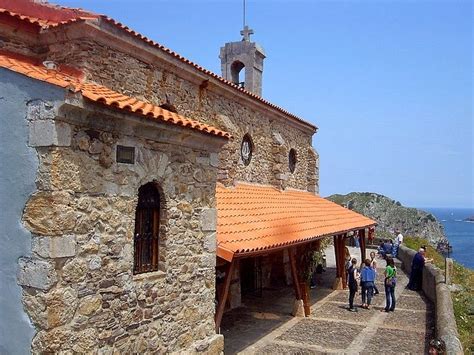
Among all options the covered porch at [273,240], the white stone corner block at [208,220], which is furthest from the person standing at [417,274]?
the white stone corner block at [208,220]

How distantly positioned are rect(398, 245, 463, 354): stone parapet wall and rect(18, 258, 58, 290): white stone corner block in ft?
20.0

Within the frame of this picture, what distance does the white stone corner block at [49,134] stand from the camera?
4.81m

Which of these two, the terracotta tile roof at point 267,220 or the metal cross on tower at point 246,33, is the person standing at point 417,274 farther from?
the metal cross on tower at point 246,33

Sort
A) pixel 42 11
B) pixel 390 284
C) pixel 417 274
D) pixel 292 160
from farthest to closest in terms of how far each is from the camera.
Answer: pixel 292 160
pixel 417 274
pixel 390 284
pixel 42 11

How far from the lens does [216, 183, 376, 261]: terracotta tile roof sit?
8242 millimetres

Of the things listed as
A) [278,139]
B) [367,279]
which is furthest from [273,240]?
[278,139]

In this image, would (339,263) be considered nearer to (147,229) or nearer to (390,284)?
(390,284)

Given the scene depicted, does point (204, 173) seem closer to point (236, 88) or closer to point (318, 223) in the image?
point (236, 88)

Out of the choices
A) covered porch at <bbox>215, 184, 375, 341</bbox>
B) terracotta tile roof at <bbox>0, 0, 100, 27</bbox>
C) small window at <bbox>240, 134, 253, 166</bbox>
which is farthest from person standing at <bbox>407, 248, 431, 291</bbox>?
terracotta tile roof at <bbox>0, 0, 100, 27</bbox>

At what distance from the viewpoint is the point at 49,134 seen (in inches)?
189

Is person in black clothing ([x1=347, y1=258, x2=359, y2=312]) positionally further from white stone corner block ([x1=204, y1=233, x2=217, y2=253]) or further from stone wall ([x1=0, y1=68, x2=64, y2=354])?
stone wall ([x1=0, y1=68, x2=64, y2=354])

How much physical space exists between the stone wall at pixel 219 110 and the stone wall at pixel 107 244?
239 centimetres

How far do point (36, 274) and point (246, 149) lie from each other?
8.74 meters

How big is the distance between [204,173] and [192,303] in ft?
6.33
